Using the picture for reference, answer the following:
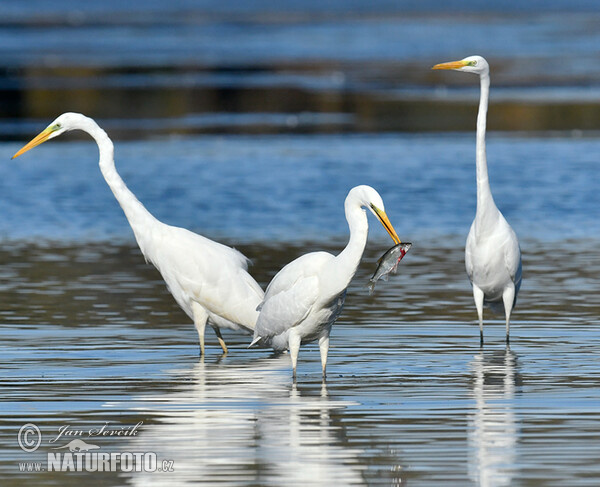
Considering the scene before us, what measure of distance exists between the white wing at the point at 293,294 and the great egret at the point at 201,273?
1.20 metres

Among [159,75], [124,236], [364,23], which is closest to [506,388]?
[124,236]

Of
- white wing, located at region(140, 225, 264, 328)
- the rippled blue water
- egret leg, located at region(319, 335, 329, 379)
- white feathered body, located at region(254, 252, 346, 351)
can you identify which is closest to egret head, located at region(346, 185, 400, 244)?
white feathered body, located at region(254, 252, 346, 351)

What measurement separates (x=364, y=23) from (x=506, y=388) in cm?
5595

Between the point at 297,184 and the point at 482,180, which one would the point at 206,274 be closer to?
the point at 482,180

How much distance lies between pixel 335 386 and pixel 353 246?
1.03m

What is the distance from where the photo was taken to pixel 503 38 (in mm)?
52938

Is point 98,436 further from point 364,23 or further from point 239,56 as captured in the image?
point 364,23

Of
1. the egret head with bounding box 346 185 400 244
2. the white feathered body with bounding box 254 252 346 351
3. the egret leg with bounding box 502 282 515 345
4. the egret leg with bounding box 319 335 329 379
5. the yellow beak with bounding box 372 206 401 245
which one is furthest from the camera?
the egret leg with bounding box 502 282 515 345

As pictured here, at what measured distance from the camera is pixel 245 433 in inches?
324

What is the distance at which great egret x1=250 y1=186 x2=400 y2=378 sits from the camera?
31.0 feet

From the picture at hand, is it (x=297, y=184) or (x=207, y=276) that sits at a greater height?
(x=207, y=276)

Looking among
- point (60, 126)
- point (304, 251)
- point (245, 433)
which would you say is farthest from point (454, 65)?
point (245, 433)

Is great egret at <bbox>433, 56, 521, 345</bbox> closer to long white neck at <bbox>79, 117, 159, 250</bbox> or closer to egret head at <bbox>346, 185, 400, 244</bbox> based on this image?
egret head at <bbox>346, 185, 400, 244</bbox>

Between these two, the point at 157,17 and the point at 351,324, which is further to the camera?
the point at 157,17
